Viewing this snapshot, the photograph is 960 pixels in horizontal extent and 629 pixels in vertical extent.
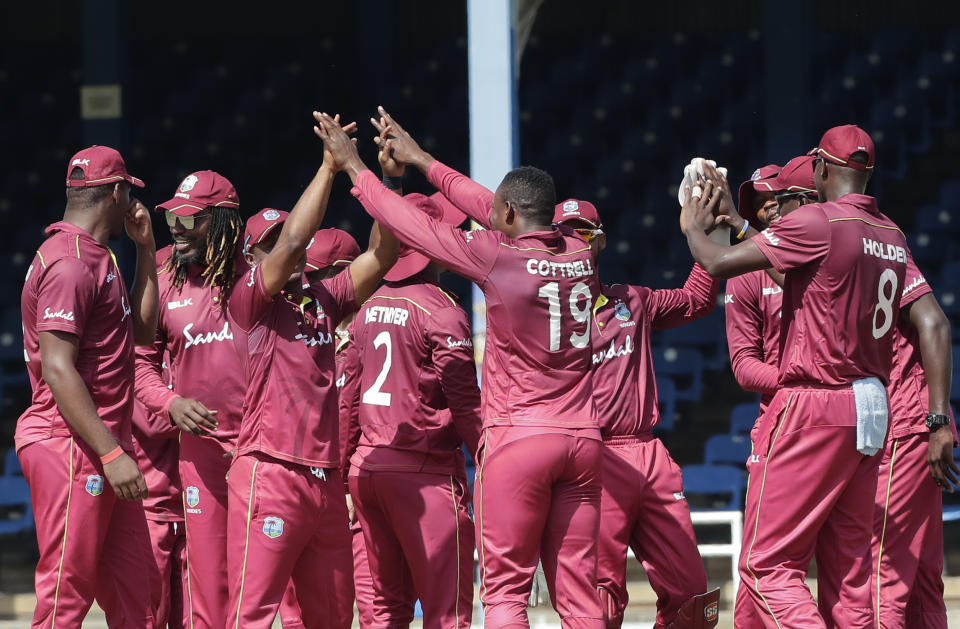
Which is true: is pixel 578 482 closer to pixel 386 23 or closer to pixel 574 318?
pixel 574 318

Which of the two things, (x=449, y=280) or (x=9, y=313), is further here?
(x=449, y=280)

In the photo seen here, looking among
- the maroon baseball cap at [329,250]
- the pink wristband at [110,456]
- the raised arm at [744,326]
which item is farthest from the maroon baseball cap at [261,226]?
the raised arm at [744,326]

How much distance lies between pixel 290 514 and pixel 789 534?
5.98ft

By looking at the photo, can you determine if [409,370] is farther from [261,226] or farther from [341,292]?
[261,226]

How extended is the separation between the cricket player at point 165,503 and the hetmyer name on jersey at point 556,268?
1939mm

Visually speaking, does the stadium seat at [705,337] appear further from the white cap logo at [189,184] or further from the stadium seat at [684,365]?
the white cap logo at [189,184]

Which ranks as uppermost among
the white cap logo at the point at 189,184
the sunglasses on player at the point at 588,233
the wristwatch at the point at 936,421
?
the white cap logo at the point at 189,184

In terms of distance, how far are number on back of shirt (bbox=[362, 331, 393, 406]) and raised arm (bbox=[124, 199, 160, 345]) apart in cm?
90

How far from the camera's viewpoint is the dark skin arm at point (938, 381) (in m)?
5.46

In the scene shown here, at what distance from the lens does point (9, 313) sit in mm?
12359

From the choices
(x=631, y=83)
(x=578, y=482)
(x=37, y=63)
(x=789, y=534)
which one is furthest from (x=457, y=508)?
(x=37, y=63)

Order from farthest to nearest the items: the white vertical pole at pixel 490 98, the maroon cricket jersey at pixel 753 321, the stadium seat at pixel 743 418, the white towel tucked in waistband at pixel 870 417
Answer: the stadium seat at pixel 743 418, the white vertical pole at pixel 490 98, the maroon cricket jersey at pixel 753 321, the white towel tucked in waistband at pixel 870 417

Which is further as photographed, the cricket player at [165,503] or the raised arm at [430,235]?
the cricket player at [165,503]

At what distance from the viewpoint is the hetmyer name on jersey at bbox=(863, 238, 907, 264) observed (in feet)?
16.3
